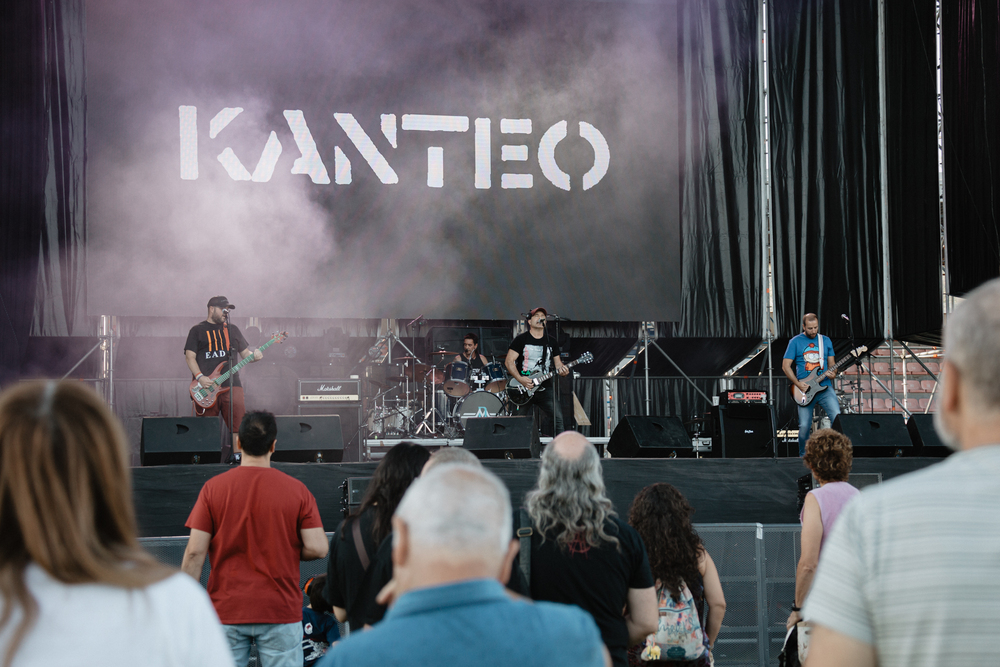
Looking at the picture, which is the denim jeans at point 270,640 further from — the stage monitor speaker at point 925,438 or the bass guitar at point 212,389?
the stage monitor speaker at point 925,438

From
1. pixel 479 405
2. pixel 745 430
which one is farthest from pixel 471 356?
pixel 745 430

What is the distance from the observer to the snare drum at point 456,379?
1021 cm

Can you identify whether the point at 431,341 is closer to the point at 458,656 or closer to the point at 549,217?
the point at 549,217

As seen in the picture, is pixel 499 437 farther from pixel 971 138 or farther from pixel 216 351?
pixel 971 138

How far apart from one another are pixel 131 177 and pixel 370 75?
117 inches

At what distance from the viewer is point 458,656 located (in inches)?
47.5

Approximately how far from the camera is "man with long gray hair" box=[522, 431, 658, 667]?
2.67 meters

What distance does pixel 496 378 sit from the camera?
10.3 m

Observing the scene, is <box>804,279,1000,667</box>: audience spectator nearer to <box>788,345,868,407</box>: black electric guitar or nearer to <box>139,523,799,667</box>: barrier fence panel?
<box>139,523,799,667</box>: barrier fence panel

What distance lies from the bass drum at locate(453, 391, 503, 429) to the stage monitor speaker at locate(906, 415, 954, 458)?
4.17 meters

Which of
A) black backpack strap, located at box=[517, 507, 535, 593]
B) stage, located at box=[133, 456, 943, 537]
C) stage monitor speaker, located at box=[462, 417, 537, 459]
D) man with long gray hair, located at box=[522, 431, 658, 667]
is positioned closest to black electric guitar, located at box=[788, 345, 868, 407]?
stage, located at box=[133, 456, 943, 537]

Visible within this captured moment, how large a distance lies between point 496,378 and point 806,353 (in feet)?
11.5

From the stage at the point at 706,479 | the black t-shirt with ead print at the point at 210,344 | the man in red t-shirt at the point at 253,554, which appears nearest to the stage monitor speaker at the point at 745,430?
the stage at the point at 706,479

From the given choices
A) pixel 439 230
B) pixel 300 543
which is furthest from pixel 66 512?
pixel 439 230
